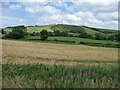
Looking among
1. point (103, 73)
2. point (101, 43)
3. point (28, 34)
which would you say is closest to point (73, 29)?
point (101, 43)

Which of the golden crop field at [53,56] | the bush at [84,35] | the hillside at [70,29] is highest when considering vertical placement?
the hillside at [70,29]

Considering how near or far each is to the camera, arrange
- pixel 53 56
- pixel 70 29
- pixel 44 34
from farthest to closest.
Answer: pixel 44 34, pixel 70 29, pixel 53 56

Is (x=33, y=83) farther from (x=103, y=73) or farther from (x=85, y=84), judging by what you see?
(x=103, y=73)

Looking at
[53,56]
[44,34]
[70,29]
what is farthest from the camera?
[44,34]

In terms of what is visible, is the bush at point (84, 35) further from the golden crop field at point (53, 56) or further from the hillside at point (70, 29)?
the golden crop field at point (53, 56)

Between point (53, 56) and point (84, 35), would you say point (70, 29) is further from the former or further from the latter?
point (53, 56)

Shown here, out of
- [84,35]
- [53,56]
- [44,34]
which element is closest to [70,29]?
[84,35]

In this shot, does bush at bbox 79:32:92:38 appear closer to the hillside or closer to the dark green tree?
the hillside

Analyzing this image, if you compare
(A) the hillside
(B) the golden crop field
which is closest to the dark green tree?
(A) the hillside

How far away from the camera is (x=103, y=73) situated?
450cm

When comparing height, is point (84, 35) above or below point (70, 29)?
below

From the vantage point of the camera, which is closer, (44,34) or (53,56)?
(53,56)

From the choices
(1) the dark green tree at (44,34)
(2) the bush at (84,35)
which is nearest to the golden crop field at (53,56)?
(1) the dark green tree at (44,34)

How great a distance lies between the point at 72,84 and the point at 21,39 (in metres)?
41.8
